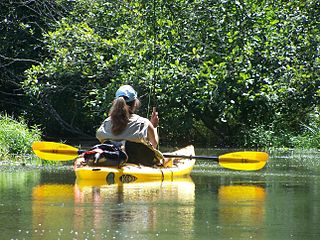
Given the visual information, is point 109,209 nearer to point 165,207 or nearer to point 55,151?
point 165,207

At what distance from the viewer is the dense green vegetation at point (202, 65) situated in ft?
68.6

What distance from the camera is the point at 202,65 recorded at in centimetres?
2122

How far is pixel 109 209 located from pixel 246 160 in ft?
15.5

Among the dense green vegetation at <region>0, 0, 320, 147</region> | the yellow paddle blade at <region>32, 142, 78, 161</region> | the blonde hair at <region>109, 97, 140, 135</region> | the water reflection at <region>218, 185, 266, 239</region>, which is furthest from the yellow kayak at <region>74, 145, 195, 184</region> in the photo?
the dense green vegetation at <region>0, 0, 320, 147</region>

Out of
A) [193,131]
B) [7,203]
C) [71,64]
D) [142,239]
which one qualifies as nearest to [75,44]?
[71,64]

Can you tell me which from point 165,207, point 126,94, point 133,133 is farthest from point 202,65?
point 165,207

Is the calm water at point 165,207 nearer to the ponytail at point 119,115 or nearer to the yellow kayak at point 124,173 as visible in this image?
the yellow kayak at point 124,173

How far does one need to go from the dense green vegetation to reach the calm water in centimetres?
623

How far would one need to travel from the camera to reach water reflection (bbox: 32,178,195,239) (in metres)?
8.36

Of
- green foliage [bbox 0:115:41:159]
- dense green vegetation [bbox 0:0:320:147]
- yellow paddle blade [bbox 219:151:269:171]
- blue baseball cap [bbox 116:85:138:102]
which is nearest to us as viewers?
blue baseball cap [bbox 116:85:138:102]

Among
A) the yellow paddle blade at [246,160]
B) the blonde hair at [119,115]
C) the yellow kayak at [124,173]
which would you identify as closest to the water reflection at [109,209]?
the yellow kayak at [124,173]

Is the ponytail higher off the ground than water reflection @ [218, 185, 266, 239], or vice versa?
the ponytail

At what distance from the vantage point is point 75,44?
21.8 meters

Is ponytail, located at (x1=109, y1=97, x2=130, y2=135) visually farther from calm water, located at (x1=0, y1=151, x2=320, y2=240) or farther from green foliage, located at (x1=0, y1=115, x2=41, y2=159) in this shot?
green foliage, located at (x1=0, y1=115, x2=41, y2=159)
